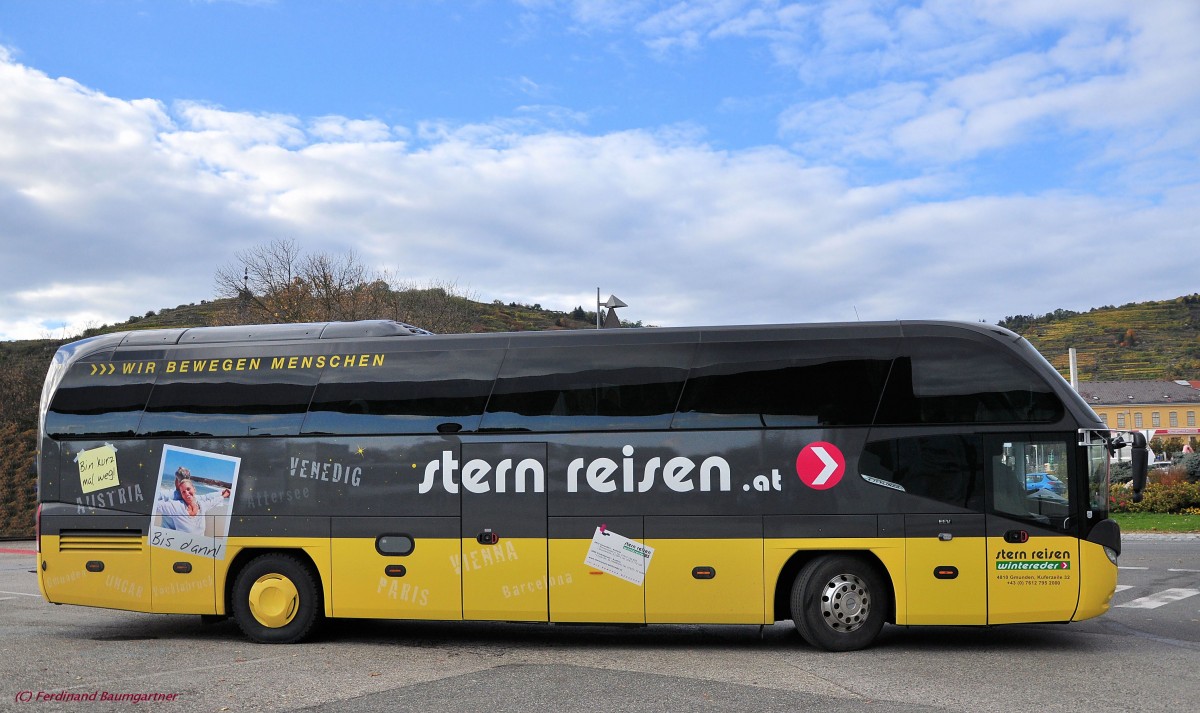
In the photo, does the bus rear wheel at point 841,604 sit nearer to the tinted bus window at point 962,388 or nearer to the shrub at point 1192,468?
the tinted bus window at point 962,388

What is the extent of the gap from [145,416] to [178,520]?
1.24 m

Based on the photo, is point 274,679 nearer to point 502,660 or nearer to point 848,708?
point 502,660

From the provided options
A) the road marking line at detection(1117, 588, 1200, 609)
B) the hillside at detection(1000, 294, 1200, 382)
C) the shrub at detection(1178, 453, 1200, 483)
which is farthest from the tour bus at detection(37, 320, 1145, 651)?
the hillside at detection(1000, 294, 1200, 382)

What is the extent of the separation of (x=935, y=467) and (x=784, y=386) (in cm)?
165

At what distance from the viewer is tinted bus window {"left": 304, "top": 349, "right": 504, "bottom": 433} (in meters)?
10.3

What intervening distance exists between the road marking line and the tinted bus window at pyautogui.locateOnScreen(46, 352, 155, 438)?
40.9 ft

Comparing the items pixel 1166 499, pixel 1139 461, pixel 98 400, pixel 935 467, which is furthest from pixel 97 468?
pixel 1166 499

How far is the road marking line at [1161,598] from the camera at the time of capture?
1289cm

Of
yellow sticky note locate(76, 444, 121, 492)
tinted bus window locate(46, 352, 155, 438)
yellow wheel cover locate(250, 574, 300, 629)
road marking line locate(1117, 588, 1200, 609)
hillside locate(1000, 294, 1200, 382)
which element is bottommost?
road marking line locate(1117, 588, 1200, 609)

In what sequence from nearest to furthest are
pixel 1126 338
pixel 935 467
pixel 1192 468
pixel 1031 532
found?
pixel 1031 532, pixel 935 467, pixel 1192 468, pixel 1126 338

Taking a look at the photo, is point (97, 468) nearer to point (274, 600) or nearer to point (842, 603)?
point (274, 600)

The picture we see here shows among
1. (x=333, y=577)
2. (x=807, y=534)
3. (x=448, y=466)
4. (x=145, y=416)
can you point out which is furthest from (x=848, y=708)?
(x=145, y=416)

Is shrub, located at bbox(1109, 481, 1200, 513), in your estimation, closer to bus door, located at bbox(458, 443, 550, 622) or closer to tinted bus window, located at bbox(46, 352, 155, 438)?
bus door, located at bbox(458, 443, 550, 622)

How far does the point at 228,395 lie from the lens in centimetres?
1090
